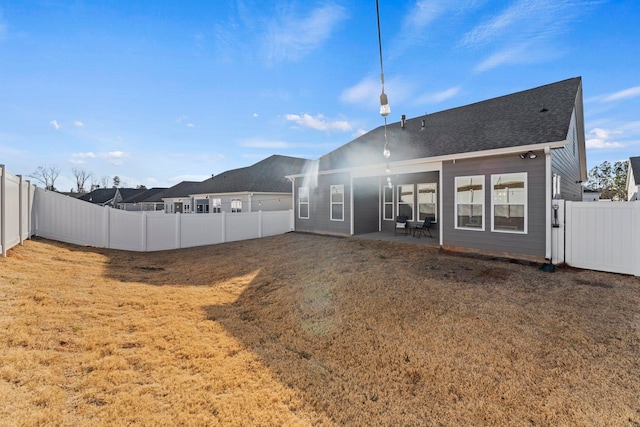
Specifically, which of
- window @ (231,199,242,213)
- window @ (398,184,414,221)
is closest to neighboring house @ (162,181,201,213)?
→ window @ (231,199,242,213)

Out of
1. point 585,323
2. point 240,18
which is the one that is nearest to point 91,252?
point 240,18

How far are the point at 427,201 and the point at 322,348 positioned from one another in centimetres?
986

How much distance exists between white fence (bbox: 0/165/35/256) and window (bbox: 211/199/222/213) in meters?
14.1

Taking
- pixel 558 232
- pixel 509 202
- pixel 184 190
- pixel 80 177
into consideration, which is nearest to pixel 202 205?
pixel 184 190

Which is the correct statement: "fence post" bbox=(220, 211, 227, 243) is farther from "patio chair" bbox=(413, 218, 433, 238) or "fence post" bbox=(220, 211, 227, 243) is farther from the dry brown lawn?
"patio chair" bbox=(413, 218, 433, 238)

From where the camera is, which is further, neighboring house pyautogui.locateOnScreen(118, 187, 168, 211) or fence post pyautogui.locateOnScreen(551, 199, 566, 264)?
neighboring house pyautogui.locateOnScreen(118, 187, 168, 211)

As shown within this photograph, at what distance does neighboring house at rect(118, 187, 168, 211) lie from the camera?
35875mm

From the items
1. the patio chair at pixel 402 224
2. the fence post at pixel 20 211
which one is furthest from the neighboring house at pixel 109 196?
the patio chair at pixel 402 224

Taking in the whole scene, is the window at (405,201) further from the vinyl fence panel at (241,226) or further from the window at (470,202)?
the vinyl fence panel at (241,226)

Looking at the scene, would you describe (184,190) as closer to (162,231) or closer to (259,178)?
(259,178)

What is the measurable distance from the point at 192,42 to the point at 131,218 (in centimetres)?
685

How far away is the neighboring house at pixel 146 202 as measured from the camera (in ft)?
118

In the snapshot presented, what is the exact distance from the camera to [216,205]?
2211 cm

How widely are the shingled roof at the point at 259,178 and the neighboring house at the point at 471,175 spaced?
652cm
